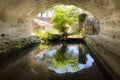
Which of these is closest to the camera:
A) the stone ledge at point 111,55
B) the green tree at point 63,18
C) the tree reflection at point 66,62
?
the stone ledge at point 111,55

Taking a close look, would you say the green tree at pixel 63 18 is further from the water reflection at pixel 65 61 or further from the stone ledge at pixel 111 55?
the stone ledge at pixel 111 55

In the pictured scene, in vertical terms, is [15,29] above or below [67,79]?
above

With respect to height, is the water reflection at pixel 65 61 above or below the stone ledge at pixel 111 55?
below

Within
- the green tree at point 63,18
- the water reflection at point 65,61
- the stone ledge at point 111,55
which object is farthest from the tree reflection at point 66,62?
the green tree at point 63,18

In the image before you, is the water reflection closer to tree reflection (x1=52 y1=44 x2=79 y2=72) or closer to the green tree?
tree reflection (x1=52 y1=44 x2=79 y2=72)

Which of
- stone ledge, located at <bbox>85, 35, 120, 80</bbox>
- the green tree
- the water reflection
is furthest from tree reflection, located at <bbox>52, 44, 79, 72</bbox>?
the green tree

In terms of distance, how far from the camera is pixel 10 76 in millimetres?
5422

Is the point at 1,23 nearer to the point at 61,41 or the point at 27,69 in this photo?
the point at 27,69

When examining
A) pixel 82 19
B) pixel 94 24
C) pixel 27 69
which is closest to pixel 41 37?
pixel 82 19

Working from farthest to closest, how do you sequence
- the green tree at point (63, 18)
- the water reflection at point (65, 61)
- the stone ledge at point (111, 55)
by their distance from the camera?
the green tree at point (63, 18)
the water reflection at point (65, 61)
the stone ledge at point (111, 55)

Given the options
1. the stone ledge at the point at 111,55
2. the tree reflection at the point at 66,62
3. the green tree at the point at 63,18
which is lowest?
the tree reflection at the point at 66,62

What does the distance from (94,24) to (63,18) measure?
4.24m

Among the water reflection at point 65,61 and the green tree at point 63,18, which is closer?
the water reflection at point 65,61

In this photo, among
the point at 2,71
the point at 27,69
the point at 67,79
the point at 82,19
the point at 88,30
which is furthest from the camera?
the point at 88,30
